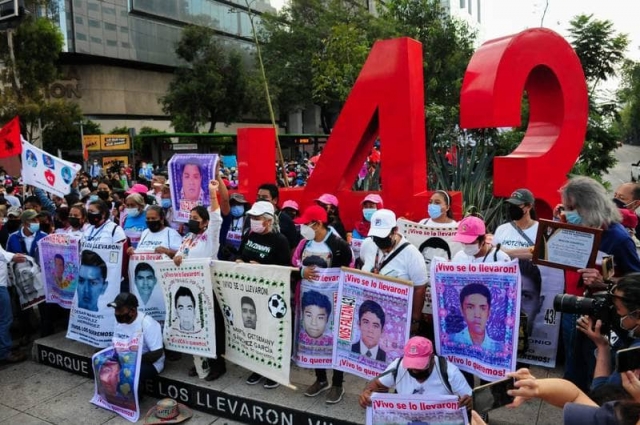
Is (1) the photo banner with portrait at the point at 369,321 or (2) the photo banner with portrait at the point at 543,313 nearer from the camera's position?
(1) the photo banner with portrait at the point at 369,321

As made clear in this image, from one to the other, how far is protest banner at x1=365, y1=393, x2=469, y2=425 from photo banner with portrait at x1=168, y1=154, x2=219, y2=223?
12.6ft

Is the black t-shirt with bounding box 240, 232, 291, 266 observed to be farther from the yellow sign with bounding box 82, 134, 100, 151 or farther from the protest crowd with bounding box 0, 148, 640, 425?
the yellow sign with bounding box 82, 134, 100, 151

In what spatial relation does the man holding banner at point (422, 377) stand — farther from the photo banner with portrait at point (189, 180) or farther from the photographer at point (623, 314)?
the photo banner with portrait at point (189, 180)

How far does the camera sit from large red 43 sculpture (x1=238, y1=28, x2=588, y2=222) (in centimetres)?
661

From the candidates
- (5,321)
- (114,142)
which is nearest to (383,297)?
(5,321)

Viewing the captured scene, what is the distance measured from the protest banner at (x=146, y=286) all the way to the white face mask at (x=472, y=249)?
124 inches

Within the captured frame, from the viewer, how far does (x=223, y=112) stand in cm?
4056

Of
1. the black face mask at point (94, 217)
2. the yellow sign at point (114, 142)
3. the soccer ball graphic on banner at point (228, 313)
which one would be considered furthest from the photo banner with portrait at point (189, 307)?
Result: the yellow sign at point (114, 142)

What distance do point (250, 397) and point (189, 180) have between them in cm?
317

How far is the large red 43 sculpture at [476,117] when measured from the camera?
6609 millimetres

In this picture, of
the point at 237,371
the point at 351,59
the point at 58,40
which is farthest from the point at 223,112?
the point at 237,371

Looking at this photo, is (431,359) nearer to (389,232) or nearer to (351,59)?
(389,232)

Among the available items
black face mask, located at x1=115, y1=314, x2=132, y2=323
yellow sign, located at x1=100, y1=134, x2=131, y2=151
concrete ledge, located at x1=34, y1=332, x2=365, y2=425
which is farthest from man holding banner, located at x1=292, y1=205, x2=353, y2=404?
yellow sign, located at x1=100, y1=134, x2=131, y2=151

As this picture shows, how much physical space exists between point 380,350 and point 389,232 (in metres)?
0.96
